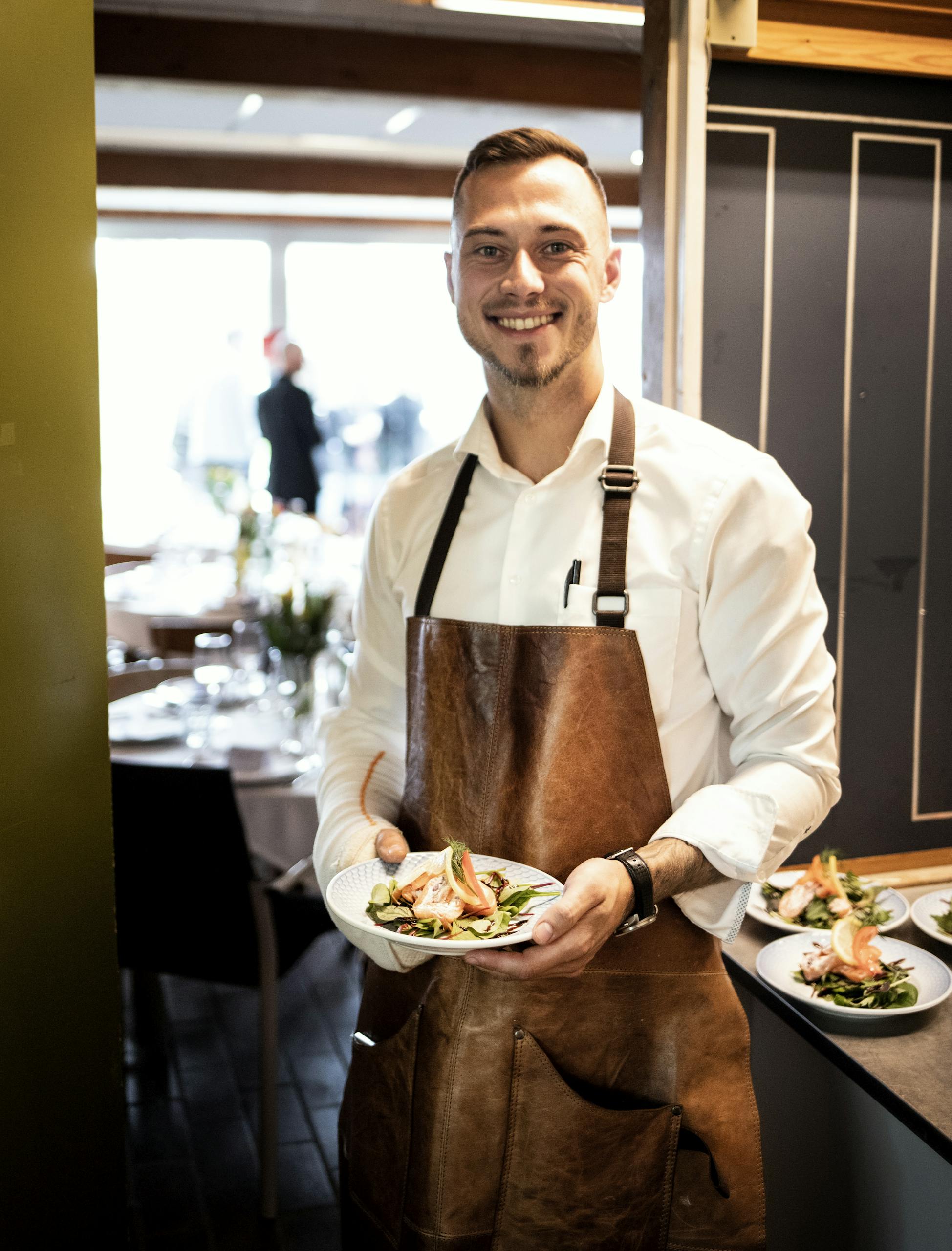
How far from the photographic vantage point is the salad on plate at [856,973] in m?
1.68

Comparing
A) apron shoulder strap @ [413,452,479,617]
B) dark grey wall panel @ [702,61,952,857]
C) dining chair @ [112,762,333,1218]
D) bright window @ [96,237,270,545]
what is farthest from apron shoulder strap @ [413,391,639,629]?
bright window @ [96,237,270,545]

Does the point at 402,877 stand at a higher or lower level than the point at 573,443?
lower

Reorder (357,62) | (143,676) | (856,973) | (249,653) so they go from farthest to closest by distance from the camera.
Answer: (357,62), (143,676), (249,653), (856,973)

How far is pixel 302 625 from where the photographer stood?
3.32 m

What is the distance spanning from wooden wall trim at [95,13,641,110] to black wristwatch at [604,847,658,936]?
5.01 meters

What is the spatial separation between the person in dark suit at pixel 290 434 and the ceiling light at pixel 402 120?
5.62ft

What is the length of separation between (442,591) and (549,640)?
24cm

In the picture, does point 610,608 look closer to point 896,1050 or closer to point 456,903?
point 456,903

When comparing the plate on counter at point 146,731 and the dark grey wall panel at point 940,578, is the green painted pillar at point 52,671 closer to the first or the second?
the dark grey wall panel at point 940,578

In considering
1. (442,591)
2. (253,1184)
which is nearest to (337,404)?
(253,1184)

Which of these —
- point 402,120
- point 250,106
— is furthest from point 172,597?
point 402,120

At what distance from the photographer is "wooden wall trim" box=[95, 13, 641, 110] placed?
5.34 m

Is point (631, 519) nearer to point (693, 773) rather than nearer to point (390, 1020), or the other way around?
point (693, 773)

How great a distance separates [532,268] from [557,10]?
72cm
